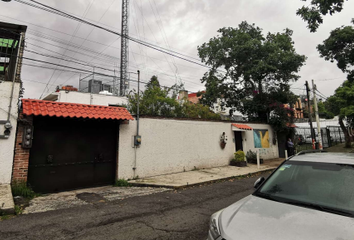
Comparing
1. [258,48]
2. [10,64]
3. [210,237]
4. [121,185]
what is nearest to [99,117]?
[121,185]

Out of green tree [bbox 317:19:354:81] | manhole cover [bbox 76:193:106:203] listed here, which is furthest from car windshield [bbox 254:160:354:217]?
green tree [bbox 317:19:354:81]

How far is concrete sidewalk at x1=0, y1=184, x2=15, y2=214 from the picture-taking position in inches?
182

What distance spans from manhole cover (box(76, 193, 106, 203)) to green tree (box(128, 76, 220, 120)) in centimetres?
582

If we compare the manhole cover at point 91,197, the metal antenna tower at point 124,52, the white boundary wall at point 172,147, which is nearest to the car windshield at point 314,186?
the manhole cover at point 91,197

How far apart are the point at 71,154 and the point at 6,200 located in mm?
2697

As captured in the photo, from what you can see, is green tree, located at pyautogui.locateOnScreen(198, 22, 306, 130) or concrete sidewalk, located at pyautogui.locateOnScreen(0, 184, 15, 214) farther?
green tree, located at pyautogui.locateOnScreen(198, 22, 306, 130)

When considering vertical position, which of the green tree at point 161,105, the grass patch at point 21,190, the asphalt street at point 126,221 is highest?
the green tree at point 161,105

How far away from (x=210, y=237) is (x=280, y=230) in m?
0.73

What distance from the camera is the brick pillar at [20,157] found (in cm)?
640

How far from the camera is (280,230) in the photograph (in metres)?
1.88

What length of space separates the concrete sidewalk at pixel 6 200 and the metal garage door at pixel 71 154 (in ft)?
2.93

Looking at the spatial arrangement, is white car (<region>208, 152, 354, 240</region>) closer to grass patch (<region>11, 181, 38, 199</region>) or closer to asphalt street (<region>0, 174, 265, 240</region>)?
asphalt street (<region>0, 174, 265, 240</region>)

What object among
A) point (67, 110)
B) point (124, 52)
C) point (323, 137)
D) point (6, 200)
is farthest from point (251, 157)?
point (124, 52)

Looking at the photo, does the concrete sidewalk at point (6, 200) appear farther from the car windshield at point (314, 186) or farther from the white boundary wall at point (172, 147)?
the car windshield at point (314, 186)
